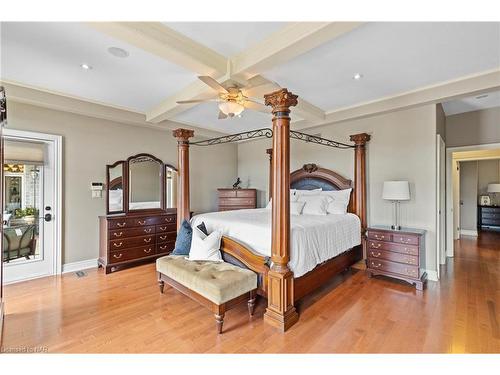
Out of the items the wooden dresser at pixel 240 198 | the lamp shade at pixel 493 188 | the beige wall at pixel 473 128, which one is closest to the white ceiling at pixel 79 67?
the wooden dresser at pixel 240 198

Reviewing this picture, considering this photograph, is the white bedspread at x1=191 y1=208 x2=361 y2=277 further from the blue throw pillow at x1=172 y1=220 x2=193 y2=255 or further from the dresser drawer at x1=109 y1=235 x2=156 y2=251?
the dresser drawer at x1=109 y1=235 x2=156 y2=251

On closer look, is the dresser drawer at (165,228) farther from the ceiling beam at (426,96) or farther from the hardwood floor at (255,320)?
the ceiling beam at (426,96)

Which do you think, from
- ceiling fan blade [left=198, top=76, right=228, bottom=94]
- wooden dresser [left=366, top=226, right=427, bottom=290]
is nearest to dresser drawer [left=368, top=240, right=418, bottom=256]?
wooden dresser [left=366, top=226, right=427, bottom=290]

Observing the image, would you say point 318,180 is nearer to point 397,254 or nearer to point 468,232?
point 397,254

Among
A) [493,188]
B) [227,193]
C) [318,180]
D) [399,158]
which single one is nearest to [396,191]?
[399,158]

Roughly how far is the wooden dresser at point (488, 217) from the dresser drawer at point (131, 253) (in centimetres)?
911

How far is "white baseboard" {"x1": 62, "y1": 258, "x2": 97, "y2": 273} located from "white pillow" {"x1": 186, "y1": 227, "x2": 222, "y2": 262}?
2.30m

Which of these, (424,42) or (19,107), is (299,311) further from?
(19,107)

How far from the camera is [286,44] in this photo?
220 centimetres

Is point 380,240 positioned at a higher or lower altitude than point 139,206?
lower
